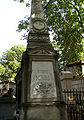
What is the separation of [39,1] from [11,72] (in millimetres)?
24846

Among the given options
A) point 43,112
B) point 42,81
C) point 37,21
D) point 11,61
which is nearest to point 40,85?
point 42,81

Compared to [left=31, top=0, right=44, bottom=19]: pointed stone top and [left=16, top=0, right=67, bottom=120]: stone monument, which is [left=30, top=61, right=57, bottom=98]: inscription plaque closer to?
[left=16, top=0, right=67, bottom=120]: stone monument

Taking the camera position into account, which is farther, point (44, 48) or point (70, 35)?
point (70, 35)

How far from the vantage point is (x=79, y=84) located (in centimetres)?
1698

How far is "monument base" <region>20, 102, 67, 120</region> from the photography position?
405 centimetres

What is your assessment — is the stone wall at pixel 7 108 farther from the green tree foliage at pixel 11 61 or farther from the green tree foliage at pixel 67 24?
the green tree foliage at pixel 11 61

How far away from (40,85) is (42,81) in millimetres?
165

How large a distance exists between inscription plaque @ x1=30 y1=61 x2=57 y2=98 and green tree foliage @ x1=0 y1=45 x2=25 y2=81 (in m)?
25.9

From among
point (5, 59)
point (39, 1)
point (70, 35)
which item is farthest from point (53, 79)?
point (5, 59)

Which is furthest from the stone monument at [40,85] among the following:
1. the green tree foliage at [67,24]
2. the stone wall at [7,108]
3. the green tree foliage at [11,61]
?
the green tree foliage at [11,61]

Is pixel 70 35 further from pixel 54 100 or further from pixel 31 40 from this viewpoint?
pixel 54 100

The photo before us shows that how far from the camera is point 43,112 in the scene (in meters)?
4.16

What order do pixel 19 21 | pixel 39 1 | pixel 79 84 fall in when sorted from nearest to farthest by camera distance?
pixel 39 1
pixel 19 21
pixel 79 84

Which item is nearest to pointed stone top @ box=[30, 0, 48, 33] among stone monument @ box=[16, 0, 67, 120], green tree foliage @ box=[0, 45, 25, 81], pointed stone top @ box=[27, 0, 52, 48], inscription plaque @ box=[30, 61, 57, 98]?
pointed stone top @ box=[27, 0, 52, 48]
